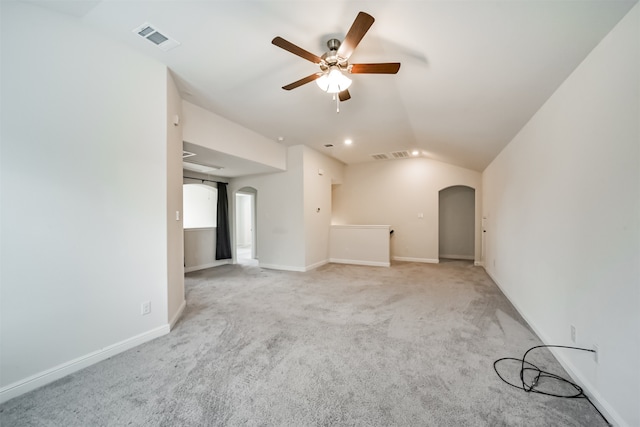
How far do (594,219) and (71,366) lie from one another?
4033 mm

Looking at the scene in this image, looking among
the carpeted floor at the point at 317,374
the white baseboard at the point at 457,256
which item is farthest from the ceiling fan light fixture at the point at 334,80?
the white baseboard at the point at 457,256

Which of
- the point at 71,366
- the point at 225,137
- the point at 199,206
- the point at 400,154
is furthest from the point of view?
the point at 199,206

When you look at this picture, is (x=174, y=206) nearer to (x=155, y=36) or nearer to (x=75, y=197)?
(x=75, y=197)

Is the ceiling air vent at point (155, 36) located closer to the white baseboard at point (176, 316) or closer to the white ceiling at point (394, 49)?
the white ceiling at point (394, 49)

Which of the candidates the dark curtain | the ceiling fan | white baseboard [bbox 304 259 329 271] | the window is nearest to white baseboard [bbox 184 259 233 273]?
the dark curtain

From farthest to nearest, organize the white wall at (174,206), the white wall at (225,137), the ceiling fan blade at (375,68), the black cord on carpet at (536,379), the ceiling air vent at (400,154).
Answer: the ceiling air vent at (400,154) → the white wall at (225,137) → the white wall at (174,206) → the ceiling fan blade at (375,68) → the black cord on carpet at (536,379)

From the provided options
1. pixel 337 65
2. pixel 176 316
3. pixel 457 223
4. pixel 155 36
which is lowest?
pixel 176 316

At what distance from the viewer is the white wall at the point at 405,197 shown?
6445 mm

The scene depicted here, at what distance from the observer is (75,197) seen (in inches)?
78.3

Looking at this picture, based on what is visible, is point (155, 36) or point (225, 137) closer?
point (155, 36)

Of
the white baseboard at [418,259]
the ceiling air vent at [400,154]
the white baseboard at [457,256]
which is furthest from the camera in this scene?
the white baseboard at [457,256]

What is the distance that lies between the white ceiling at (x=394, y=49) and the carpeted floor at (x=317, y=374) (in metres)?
2.41

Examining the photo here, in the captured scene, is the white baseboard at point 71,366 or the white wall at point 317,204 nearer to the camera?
the white baseboard at point 71,366

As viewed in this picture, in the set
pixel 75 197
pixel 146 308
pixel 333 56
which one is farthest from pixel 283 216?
pixel 333 56
